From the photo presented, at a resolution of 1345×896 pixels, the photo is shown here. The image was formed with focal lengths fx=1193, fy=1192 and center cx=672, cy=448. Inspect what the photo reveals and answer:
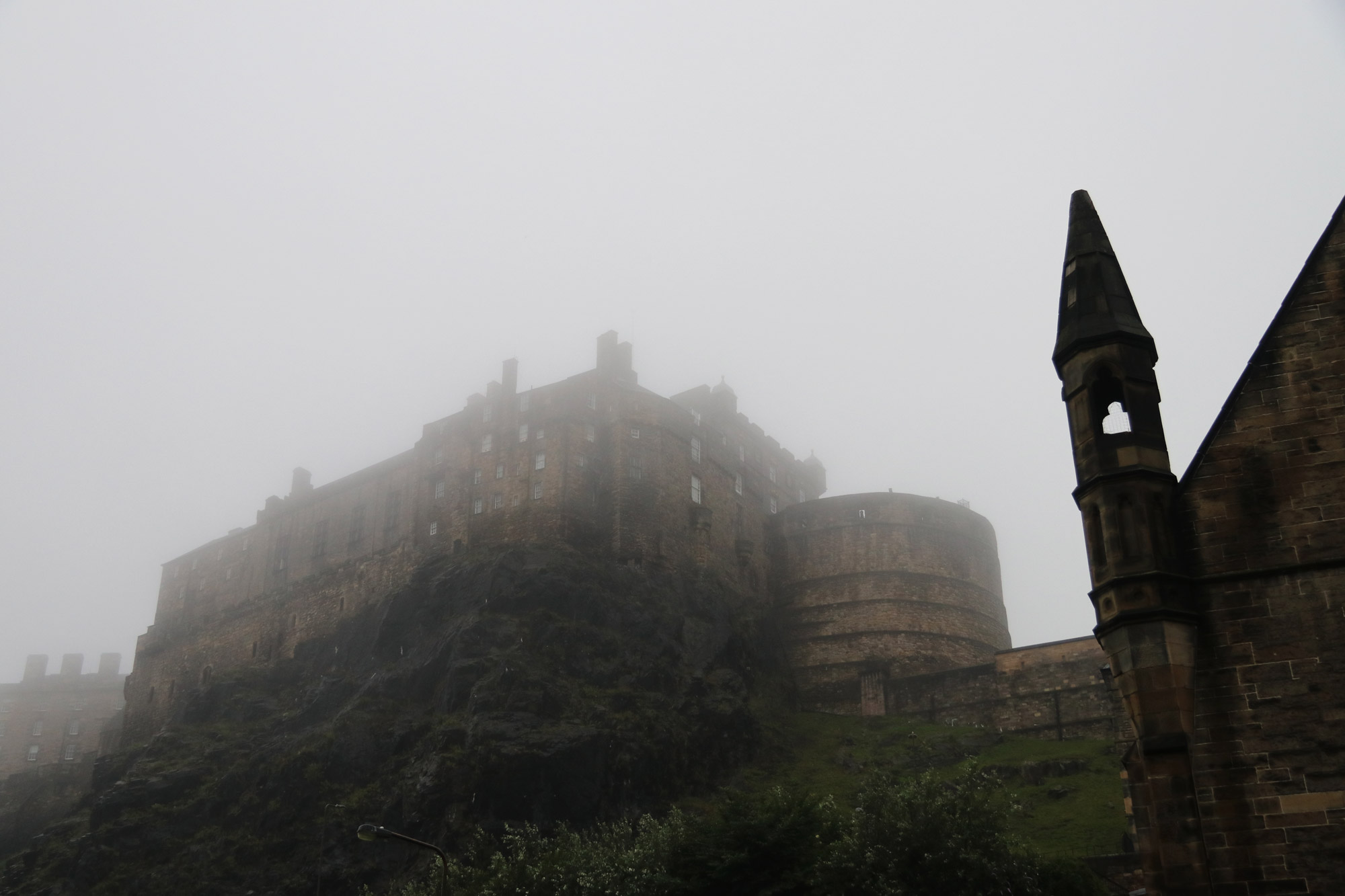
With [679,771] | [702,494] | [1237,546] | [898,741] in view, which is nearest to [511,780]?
[679,771]

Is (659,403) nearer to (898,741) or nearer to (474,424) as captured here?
(474,424)

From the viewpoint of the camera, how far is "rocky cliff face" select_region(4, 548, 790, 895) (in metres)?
51.8

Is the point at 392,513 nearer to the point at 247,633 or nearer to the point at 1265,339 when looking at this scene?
the point at 247,633

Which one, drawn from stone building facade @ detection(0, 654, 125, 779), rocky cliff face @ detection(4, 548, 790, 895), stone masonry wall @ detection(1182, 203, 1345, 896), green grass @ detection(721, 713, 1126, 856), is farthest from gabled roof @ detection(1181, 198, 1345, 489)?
stone building facade @ detection(0, 654, 125, 779)

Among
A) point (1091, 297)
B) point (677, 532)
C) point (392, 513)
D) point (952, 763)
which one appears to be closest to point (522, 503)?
point (677, 532)

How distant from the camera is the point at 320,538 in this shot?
81375mm

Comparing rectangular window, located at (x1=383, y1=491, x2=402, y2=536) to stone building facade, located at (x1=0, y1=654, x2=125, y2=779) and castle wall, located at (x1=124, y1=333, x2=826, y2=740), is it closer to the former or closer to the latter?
castle wall, located at (x1=124, y1=333, x2=826, y2=740)

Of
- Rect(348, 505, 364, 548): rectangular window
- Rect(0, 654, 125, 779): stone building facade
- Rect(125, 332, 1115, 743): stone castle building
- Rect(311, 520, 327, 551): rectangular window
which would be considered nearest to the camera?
Rect(125, 332, 1115, 743): stone castle building

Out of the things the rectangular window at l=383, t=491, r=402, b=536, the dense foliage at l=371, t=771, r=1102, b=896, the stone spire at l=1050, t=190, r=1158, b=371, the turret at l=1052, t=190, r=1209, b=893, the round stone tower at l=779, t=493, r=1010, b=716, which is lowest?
the dense foliage at l=371, t=771, r=1102, b=896

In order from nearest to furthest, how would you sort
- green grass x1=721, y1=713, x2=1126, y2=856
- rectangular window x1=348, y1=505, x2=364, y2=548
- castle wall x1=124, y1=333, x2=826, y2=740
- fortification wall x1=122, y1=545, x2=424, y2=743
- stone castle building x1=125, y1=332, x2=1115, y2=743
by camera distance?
green grass x1=721, y1=713, x2=1126, y2=856 < stone castle building x1=125, y1=332, x2=1115, y2=743 < castle wall x1=124, y1=333, x2=826, y2=740 < fortification wall x1=122, y1=545, x2=424, y2=743 < rectangular window x1=348, y1=505, x2=364, y2=548

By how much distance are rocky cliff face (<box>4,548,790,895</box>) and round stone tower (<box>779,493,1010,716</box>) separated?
330cm

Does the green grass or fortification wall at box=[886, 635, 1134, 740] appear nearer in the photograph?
the green grass

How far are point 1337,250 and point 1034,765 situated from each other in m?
38.9

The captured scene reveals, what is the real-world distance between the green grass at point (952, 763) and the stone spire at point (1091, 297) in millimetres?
Answer: 27611
